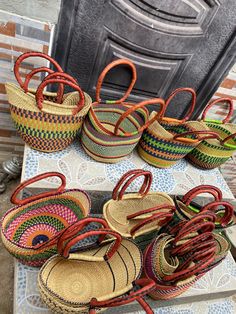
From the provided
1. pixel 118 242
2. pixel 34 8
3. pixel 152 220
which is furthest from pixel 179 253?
pixel 34 8

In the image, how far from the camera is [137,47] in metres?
1.31

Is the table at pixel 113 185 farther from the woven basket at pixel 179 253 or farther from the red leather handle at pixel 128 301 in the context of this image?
the red leather handle at pixel 128 301

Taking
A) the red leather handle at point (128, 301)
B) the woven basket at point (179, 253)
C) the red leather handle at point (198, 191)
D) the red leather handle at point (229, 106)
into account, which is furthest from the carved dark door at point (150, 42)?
the red leather handle at point (128, 301)

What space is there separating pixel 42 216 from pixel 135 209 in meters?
0.48

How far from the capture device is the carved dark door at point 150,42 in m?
1.18

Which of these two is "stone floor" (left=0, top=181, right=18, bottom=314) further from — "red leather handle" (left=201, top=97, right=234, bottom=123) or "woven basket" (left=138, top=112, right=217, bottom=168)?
"red leather handle" (left=201, top=97, right=234, bottom=123)

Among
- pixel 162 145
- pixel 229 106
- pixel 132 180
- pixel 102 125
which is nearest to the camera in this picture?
pixel 132 180

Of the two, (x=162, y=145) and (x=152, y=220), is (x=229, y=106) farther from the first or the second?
(x=152, y=220)

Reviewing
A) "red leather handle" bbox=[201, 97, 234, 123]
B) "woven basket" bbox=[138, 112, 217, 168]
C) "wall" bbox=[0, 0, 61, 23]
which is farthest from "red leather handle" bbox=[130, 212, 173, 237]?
"wall" bbox=[0, 0, 61, 23]

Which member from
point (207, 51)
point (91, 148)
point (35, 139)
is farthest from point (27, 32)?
point (207, 51)

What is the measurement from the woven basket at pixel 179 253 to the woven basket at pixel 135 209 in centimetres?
9

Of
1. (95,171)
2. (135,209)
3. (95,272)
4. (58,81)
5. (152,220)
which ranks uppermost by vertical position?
(58,81)

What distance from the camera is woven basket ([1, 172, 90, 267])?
107 cm

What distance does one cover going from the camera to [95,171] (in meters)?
1.31
